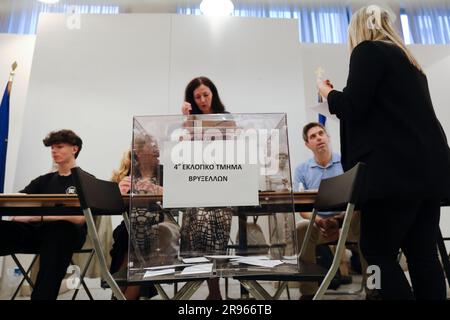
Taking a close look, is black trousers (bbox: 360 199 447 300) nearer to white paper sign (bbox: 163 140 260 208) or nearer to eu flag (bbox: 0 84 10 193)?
white paper sign (bbox: 163 140 260 208)

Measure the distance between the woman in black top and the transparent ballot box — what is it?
1.46ft

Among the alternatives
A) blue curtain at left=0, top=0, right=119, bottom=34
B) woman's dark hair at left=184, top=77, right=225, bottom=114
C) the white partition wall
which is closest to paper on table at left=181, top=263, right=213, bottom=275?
woman's dark hair at left=184, top=77, right=225, bottom=114

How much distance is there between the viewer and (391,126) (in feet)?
3.89

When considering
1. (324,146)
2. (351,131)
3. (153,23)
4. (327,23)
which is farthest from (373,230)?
(327,23)

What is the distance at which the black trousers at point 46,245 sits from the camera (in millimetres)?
1472

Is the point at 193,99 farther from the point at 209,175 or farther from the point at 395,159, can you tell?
the point at 209,175

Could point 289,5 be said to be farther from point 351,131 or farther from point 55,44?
point 351,131

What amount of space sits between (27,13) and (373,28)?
4515mm

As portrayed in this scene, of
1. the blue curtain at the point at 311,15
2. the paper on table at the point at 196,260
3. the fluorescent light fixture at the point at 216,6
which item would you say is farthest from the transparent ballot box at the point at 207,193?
the blue curtain at the point at 311,15

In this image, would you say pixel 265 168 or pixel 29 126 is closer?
pixel 265 168

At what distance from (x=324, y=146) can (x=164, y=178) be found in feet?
8.08

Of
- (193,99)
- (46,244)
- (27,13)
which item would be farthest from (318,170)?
(27,13)

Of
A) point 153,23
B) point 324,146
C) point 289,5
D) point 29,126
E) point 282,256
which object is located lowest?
point 282,256

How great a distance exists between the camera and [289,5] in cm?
462
